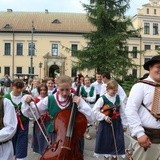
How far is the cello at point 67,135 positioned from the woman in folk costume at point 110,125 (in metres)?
2.52

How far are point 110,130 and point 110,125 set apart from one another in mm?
88

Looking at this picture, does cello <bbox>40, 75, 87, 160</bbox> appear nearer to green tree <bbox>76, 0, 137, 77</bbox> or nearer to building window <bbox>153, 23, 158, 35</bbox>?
green tree <bbox>76, 0, 137, 77</bbox>

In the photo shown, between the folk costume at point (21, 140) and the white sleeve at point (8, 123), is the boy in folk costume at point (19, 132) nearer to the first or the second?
the folk costume at point (21, 140)

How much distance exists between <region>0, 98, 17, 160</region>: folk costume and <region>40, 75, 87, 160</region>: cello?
53cm

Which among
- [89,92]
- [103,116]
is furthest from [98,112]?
[89,92]

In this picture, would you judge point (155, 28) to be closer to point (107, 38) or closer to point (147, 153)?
point (107, 38)

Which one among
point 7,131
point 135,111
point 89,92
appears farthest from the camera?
point 89,92

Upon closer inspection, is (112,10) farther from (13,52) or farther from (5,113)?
(5,113)

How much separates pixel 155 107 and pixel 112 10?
33773 millimetres

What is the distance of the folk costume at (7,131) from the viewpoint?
407 cm

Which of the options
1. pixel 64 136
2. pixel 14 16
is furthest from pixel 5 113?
pixel 14 16

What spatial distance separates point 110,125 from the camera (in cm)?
759

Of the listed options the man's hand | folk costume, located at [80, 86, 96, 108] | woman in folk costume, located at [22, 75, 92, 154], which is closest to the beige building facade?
folk costume, located at [80, 86, 96, 108]

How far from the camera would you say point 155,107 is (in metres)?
4.43
